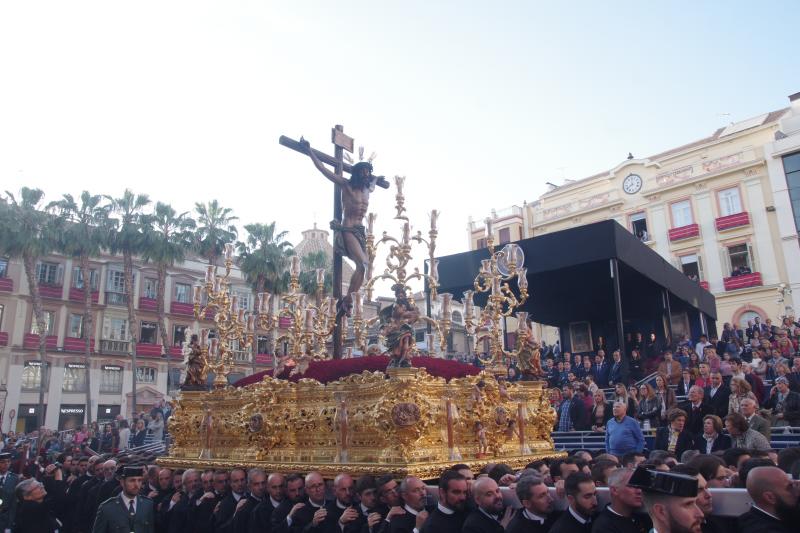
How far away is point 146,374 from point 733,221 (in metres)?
37.3

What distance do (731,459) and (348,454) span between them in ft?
12.7

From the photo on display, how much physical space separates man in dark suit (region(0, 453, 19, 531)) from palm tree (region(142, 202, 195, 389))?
88.3ft

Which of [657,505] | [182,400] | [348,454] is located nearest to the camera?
[657,505]

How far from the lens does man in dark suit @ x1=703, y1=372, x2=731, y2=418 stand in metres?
9.11

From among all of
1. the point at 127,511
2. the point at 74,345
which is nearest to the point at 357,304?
the point at 127,511

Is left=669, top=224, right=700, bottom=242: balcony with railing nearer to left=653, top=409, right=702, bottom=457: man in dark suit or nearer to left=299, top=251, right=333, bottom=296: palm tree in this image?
left=299, top=251, right=333, bottom=296: palm tree

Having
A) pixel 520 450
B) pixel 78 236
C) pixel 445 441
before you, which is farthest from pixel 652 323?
pixel 78 236

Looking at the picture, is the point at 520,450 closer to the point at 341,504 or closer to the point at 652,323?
the point at 341,504

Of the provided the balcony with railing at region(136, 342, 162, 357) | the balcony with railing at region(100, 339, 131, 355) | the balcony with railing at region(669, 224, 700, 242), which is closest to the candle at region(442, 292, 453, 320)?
the balcony with railing at region(669, 224, 700, 242)

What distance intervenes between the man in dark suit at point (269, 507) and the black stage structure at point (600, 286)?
10.3 meters

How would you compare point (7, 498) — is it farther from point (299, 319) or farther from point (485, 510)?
point (485, 510)

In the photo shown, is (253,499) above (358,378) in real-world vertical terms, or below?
below

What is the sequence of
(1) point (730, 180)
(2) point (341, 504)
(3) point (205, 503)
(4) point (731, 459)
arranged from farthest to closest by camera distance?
1. (1) point (730, 180)
2. (3) point (205, 503)
3. (2) point (341, 504)
4. (4) point (731, 459)

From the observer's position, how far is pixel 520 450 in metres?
7.91
